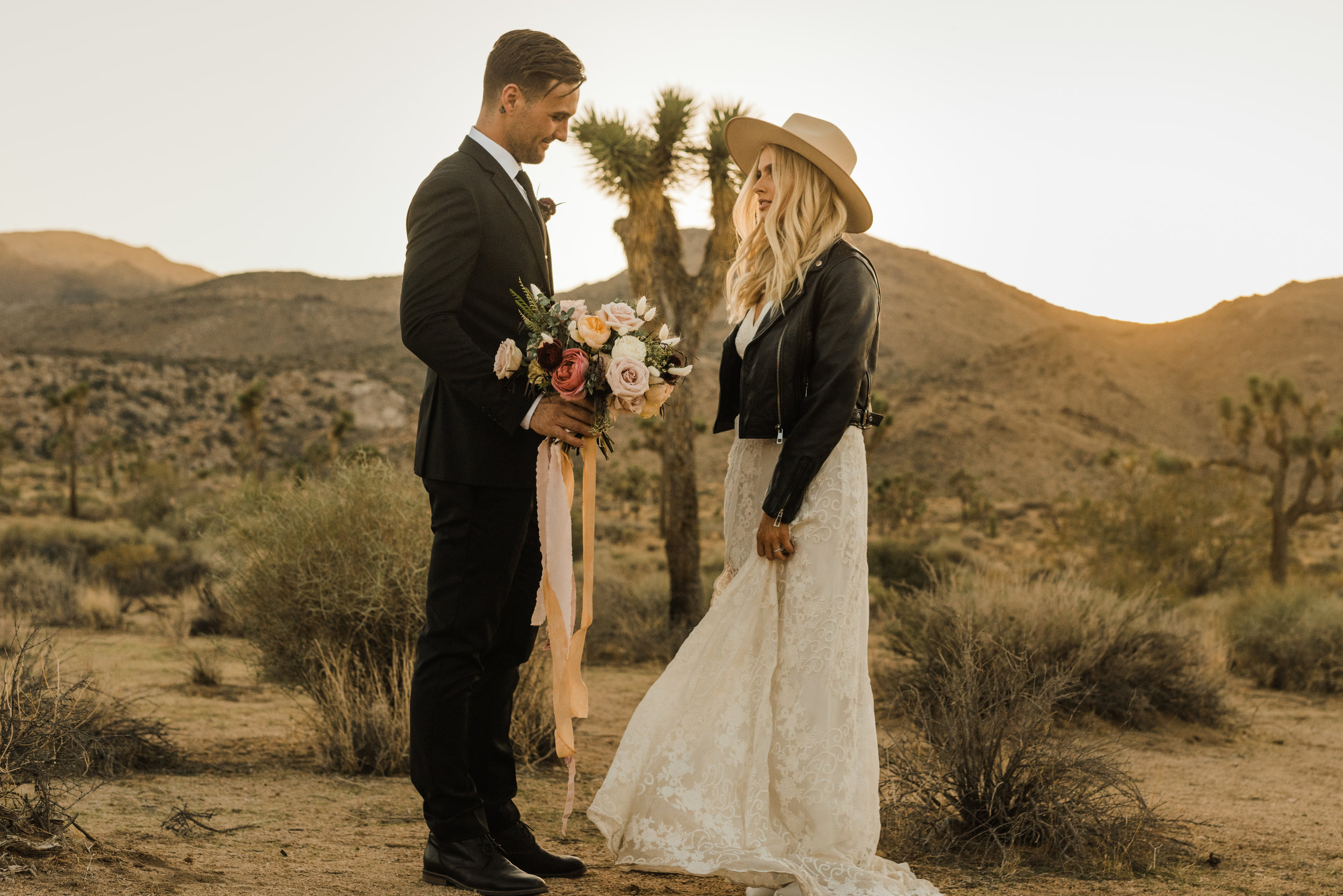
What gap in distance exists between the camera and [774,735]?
10.3ft

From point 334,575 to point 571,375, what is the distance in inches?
137

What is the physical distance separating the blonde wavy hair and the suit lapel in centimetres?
70

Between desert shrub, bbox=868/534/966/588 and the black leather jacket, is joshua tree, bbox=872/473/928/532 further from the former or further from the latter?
the black leather jacket

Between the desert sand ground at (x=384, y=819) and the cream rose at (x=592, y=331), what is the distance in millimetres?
1788

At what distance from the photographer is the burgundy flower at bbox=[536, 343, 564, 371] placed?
2.92 meters

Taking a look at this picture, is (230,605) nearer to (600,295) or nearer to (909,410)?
(909,410)

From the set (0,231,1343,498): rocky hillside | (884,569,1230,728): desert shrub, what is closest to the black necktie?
(884,569,1230,728): desert shrub

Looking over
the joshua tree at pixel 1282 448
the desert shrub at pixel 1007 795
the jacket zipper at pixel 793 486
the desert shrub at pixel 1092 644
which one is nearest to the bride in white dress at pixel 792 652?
the jacket zipper at pixel 793 486

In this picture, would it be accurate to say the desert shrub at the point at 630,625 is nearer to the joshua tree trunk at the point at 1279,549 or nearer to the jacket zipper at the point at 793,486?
the jacket zipper at the point at 793,486

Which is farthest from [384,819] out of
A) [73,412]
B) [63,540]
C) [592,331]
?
[73,412]

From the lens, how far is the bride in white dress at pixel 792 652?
3.03m

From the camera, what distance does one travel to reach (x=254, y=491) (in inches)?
336

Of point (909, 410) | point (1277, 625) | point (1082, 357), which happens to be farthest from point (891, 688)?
point (1082, 357)

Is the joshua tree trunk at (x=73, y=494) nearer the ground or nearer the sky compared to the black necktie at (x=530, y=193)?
nearer the ground
